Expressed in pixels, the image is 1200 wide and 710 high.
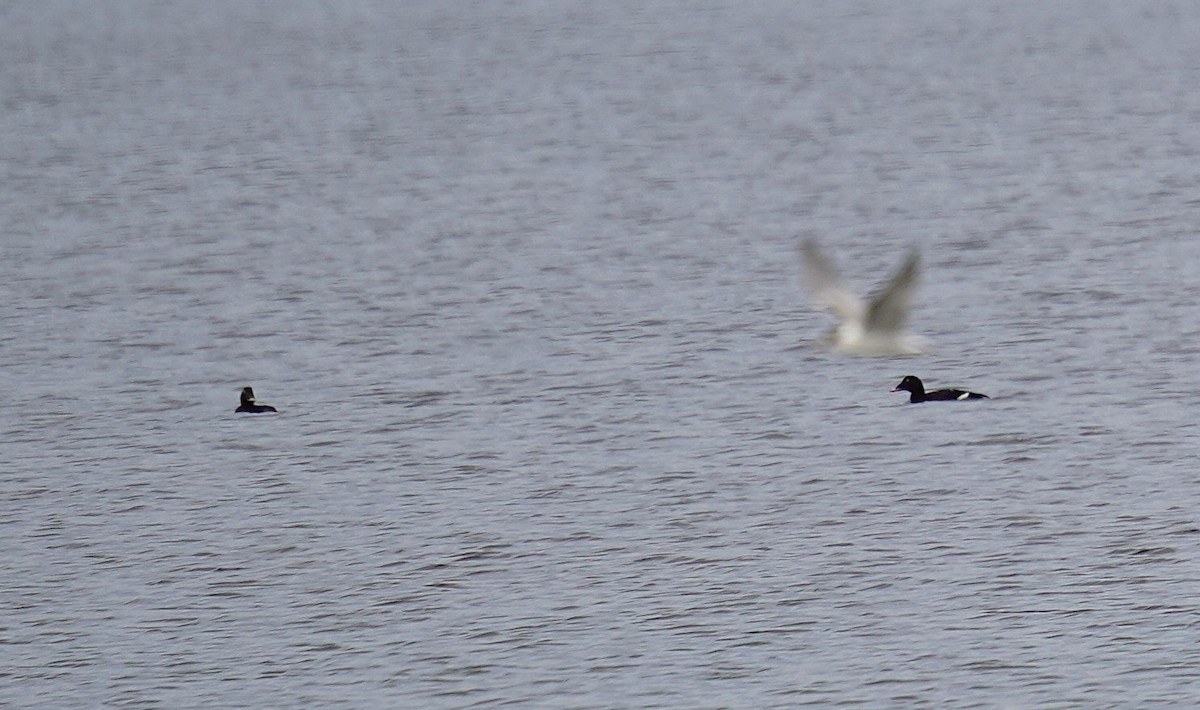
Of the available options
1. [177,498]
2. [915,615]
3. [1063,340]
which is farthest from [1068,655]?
[1063,340]

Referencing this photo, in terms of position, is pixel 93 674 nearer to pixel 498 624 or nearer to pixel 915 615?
pixel 498 624

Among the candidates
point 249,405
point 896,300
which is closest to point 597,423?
point 249,405

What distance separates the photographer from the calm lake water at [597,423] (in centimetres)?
1302

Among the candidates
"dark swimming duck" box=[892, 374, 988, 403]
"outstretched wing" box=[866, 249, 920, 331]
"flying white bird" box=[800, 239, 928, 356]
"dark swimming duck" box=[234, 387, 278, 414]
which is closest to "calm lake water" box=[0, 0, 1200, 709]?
"dark swimming duck" box=[892, 374, 988, 403]

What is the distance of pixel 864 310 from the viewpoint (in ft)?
47.1

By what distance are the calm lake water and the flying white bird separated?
4.42 feet

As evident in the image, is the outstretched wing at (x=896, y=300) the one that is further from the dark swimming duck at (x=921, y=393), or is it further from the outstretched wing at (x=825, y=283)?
the dark swimming duck at (x=921, y=393)

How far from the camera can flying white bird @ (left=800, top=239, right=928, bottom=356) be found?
1362cm

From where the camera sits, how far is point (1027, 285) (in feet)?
79.6

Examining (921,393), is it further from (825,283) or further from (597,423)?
(825,283)

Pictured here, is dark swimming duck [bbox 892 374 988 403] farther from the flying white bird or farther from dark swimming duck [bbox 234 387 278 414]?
dark swimming duck [bbox 234 387 278 414]

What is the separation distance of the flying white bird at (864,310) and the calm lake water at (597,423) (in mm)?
1348

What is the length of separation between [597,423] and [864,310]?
180 inches

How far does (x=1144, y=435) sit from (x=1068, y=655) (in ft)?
17.4
